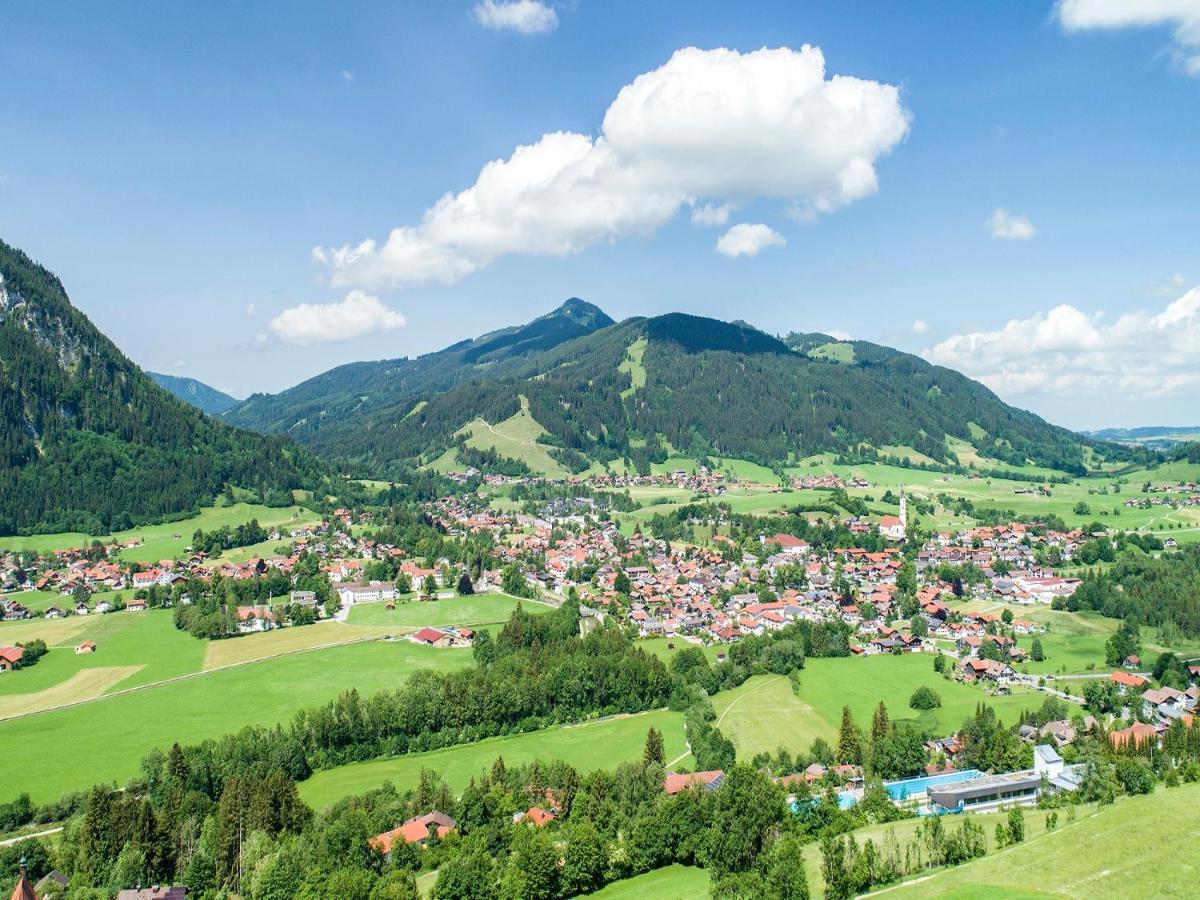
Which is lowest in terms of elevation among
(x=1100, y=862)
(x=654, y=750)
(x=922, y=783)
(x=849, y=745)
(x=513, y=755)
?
(x=513, y=755)

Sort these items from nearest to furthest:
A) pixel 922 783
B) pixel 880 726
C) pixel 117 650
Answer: pixel 922 783 → pixel 880 726 → pixel 117 650

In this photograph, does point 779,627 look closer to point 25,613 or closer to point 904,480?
point 25,613

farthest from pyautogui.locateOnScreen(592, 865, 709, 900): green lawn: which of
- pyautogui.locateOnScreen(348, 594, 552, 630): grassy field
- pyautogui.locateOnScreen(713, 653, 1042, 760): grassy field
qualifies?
pyautogui.locateOnScreen(348, 594, 552, 630): grassy field

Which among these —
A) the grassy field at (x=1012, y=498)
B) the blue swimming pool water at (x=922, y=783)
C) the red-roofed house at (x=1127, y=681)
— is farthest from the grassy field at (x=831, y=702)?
the grassy field at (x=1012, y=498)

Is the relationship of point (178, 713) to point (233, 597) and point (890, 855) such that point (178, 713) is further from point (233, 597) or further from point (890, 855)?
point (890, 855)

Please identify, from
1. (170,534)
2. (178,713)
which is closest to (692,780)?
(178,713)

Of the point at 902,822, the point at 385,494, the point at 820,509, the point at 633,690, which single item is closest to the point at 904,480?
the point at 820,509
